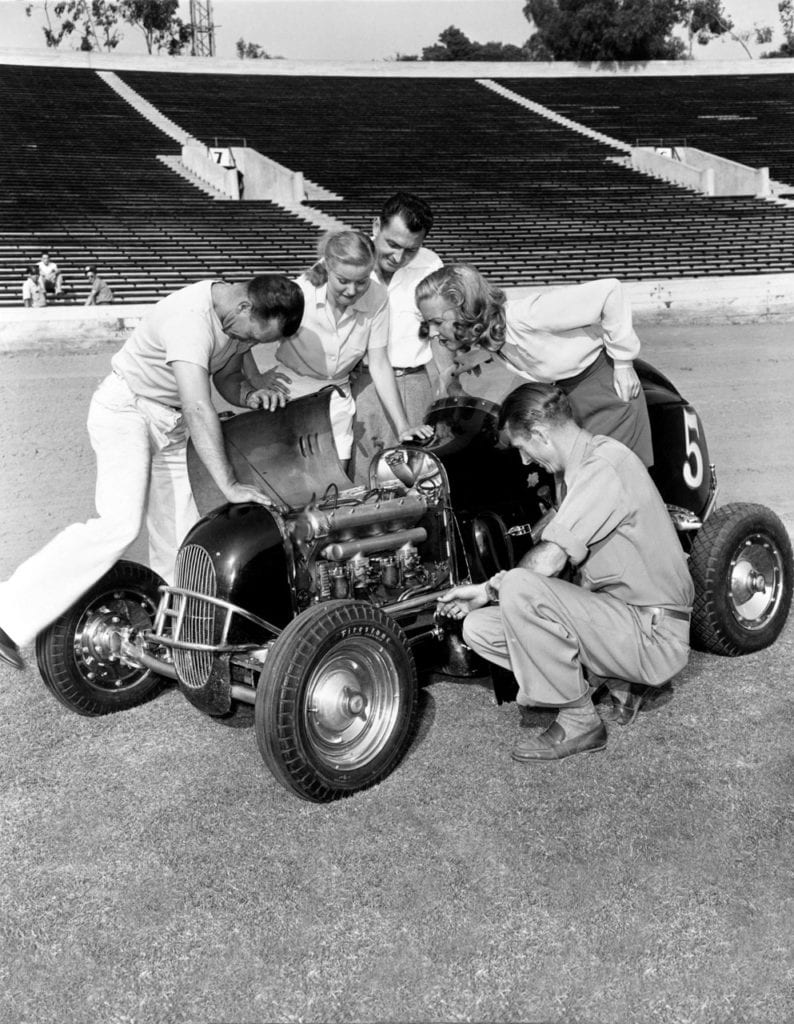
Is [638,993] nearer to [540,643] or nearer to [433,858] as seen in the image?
[433,858]

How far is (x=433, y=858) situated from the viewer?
10.7 feet

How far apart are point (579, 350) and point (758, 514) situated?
110cm

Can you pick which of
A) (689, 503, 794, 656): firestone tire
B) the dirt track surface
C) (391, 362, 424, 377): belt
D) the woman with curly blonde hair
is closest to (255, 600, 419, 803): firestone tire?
the woman with curly blonde hair

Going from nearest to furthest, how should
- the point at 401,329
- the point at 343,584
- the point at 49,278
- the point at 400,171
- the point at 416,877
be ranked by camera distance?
the point at 416,877 → the point at 343,584 → the point at 401,329 → the point at 49,278 → the point at 400,171

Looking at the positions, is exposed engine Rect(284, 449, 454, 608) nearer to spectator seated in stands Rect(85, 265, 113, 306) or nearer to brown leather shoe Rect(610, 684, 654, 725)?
brown leather shoe Rect(610, 684, 654, 725)

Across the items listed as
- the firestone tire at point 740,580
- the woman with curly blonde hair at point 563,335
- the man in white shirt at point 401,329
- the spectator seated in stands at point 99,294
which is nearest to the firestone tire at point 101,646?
the man in white shirt at point 401,329

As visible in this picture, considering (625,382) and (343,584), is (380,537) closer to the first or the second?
(343,584)

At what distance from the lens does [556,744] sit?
3824 mm

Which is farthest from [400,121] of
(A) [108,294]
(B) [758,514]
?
(B) [758,514]

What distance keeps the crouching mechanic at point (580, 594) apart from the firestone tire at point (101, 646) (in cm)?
130

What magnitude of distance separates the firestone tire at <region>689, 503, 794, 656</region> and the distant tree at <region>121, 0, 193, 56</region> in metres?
66.6

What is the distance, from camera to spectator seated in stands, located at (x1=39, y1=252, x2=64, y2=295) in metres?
20.0

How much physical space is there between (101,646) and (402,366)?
185 centimetres

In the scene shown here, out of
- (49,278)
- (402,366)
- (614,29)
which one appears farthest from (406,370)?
(614,29)
